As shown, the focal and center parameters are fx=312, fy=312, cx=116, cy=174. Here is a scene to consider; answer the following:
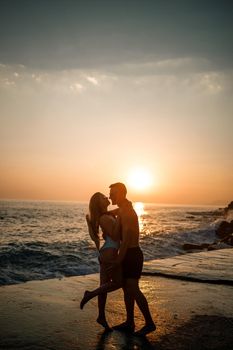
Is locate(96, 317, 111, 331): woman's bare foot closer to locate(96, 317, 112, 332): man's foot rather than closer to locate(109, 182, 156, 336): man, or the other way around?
locate(96, 317, 112, 332): man's foot

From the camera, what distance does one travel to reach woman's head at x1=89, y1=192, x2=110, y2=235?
475 centimetres

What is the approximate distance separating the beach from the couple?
32cm

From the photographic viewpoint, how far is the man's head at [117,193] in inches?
180

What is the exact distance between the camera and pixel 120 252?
4379 millimetres

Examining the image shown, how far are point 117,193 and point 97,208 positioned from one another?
0.42m

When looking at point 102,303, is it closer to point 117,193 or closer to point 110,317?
point 110,317

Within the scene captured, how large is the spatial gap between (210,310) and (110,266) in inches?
88.0

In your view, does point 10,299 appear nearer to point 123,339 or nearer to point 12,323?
point 12,323

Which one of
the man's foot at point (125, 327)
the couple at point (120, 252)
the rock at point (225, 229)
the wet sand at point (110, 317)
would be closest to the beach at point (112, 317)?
the wet sand at point (110, 317)

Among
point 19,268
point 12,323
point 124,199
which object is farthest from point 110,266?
point 19,268

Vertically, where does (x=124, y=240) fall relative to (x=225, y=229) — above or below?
above

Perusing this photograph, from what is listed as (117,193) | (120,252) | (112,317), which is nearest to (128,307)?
(112,317)

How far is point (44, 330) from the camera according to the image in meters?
4.46

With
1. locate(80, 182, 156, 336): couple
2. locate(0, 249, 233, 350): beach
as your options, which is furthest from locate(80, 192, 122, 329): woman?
locate(0, 249, 233, 350): beach
